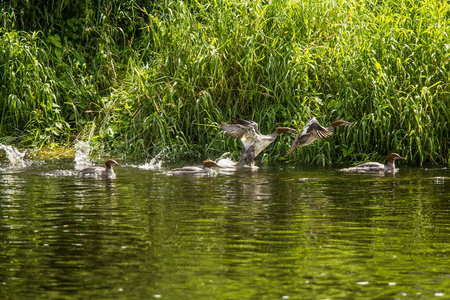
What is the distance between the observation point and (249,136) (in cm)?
1242

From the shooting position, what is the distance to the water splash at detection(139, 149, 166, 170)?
1231cm

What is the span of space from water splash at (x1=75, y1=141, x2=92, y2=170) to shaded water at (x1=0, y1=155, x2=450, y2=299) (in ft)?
7.85

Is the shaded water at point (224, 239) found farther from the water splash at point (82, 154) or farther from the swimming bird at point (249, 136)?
the water splash at point (82, 154)

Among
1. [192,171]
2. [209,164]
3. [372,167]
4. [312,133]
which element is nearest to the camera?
[192,171]

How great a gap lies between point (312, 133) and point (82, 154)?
472cm

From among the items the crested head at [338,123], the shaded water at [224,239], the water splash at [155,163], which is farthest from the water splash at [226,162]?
the shaded water at [224,239]

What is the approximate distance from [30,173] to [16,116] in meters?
4.05

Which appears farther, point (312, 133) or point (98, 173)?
point (312, 133)

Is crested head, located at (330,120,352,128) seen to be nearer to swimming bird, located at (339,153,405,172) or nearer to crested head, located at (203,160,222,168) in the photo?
swimming bird, located at (339,153,405,172)

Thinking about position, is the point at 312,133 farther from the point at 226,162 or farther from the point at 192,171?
the point at 192,171

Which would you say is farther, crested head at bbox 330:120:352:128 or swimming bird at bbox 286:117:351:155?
crested head at bbox 330:120:352:128

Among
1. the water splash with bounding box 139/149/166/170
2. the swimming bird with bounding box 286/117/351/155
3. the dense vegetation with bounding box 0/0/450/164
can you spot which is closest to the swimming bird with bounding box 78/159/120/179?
the water splash with bounding box 139/149/166/170

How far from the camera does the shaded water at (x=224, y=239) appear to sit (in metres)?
4.99

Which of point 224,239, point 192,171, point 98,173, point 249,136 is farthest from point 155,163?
point 224,239
